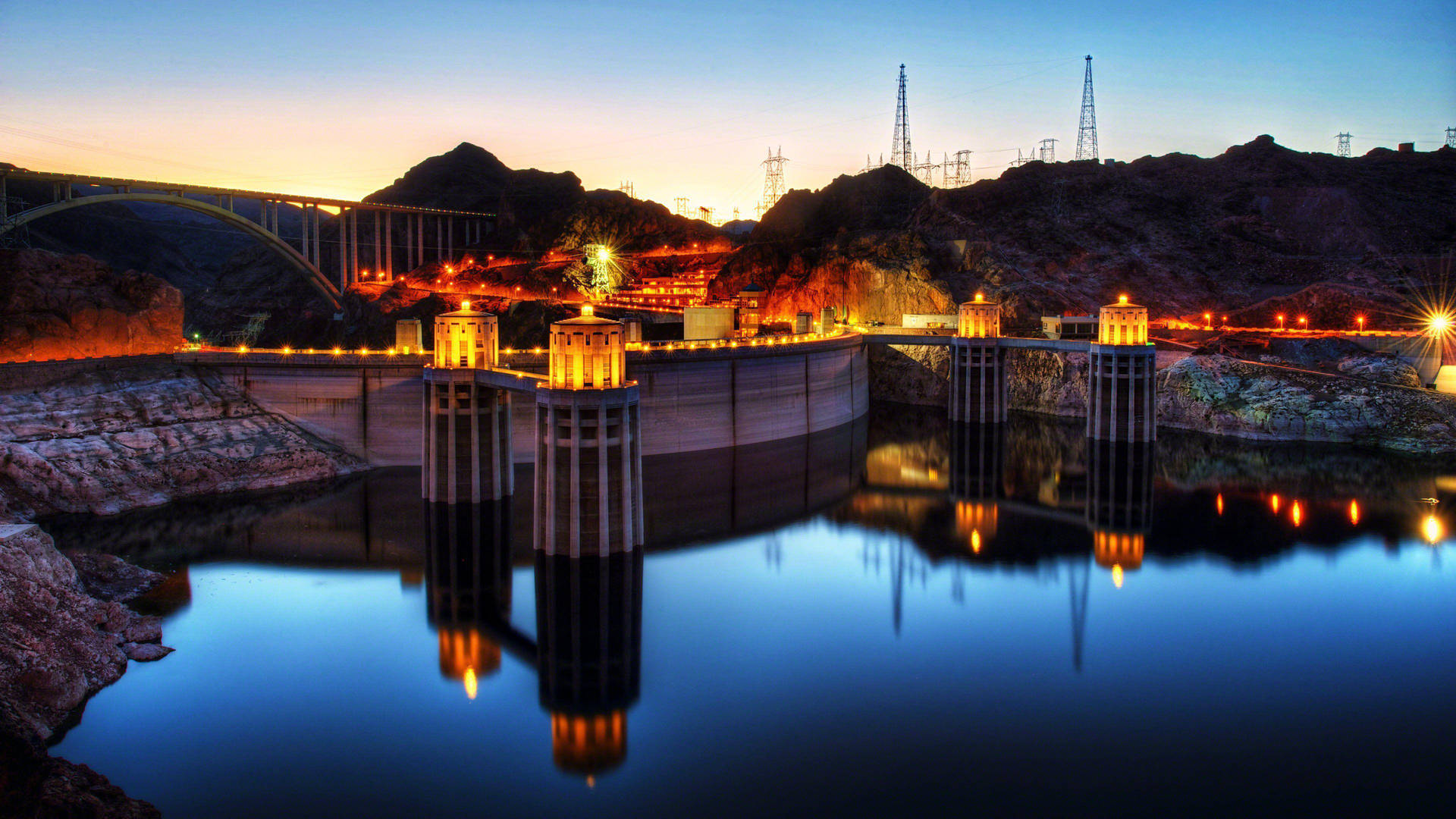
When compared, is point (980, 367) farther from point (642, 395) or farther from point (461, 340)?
point (461, 340)

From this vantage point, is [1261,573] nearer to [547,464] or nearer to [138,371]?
[547,464]

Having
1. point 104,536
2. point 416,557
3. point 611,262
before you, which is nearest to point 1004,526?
point 416,557

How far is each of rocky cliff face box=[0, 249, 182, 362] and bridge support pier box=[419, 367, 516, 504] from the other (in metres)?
21.2

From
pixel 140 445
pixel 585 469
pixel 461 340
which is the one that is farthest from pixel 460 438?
pixel 140 445

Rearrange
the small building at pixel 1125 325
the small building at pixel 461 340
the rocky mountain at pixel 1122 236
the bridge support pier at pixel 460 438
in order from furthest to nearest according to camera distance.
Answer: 1. the rocky mountain at pixel 1122 236
2. the small building at pixel 1125 325
3. the small building at pixel 461 340
4. the bridge support pier at pixel 460 438

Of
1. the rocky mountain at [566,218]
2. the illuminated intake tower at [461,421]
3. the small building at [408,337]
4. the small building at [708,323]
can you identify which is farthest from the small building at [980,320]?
the rocky mountain at [566,218]

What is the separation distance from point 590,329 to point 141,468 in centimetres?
2447

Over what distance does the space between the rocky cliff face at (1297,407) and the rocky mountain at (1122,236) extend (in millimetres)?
18952

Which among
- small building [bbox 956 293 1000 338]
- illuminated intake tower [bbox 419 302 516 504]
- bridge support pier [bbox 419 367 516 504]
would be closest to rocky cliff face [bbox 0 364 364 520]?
bridge support pier [bbox 419 367 516 504]

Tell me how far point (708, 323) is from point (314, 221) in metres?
47.2

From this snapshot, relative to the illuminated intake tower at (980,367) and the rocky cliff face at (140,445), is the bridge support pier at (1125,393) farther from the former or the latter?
the rocky cliff face at (140,445)

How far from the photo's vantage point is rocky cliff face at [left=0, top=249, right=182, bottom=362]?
4934cm

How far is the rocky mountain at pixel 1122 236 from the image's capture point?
297 feet

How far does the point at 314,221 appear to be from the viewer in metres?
97.0
